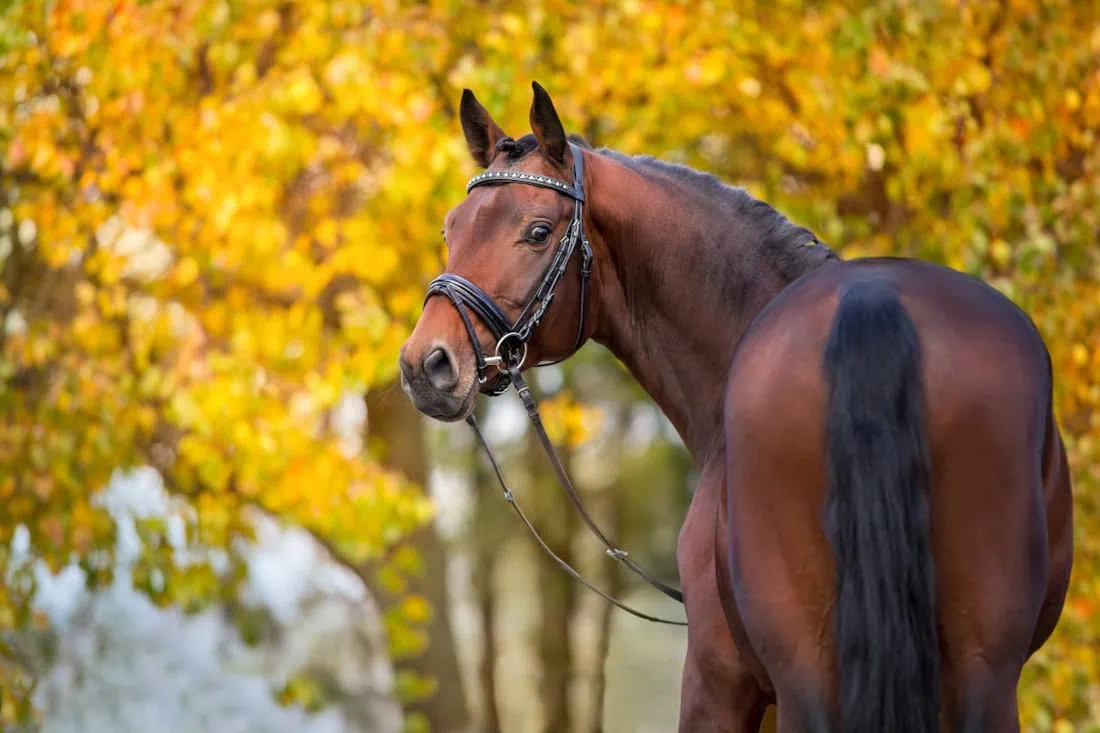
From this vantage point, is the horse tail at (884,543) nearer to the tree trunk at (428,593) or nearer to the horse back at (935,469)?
the horse back at (935,469)

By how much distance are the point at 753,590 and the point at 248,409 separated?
662cm

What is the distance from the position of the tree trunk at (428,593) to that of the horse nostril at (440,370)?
810 cm

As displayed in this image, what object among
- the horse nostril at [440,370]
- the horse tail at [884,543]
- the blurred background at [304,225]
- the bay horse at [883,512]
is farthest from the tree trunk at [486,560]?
the horse tail at [884,543]

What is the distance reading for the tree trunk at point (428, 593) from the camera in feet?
38.2

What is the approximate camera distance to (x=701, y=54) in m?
8.09

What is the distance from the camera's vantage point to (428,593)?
1181 cm

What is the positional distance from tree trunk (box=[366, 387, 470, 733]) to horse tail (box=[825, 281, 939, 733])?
9060 millimetres

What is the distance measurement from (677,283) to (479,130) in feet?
2.62

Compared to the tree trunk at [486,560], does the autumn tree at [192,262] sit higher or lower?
higher

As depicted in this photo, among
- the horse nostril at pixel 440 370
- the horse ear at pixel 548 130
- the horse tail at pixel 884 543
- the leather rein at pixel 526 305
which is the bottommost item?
the horse tail at pixel 884 543

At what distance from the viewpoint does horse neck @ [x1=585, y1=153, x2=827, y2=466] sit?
→ 11.8 ft

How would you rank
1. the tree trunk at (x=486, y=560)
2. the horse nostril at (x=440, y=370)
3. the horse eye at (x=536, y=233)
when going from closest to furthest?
the horse nostril at (x=440, y=370) < the horse eye at (x=536, y=233) < the tree trunk at (x=486, y=560)

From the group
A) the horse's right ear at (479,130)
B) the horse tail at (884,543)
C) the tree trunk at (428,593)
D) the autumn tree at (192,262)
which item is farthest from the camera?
the tree trunk at (428,593)

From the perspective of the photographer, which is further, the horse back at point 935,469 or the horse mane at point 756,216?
the horse mane at point 756,216
